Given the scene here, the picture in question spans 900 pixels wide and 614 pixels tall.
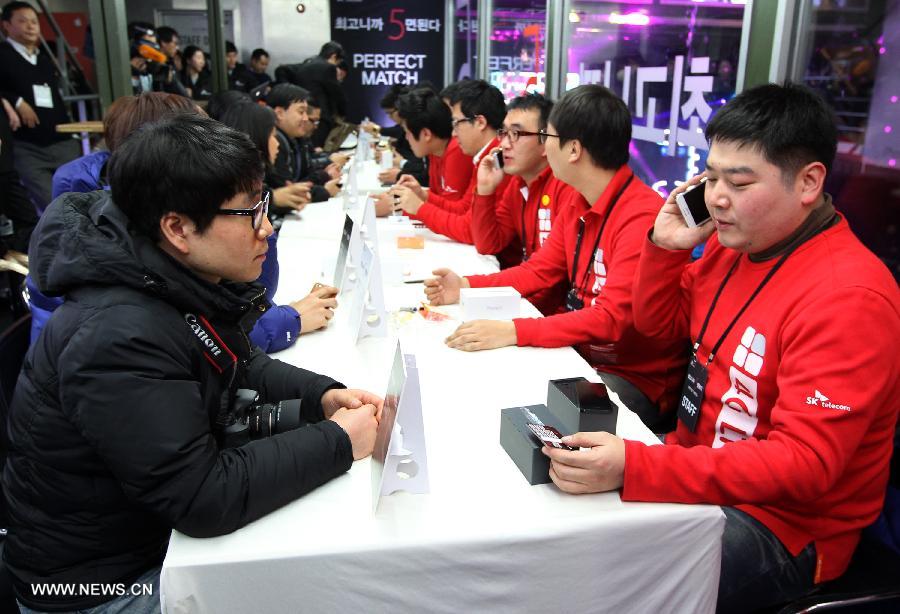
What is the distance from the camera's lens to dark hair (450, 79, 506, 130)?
348cm

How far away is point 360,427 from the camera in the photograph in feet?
4.00

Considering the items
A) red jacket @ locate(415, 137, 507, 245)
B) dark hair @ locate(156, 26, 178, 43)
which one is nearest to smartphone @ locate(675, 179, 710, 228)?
red jacket @ locate(415, 137, 507, 245)

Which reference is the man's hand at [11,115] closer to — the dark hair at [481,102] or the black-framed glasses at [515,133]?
the dark hair at [481,102]

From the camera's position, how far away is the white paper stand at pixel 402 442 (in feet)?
3.43

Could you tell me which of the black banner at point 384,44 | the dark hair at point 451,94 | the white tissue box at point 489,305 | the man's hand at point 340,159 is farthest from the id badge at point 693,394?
the black banner at point 384,44

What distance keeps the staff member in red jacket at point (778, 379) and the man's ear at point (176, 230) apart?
0.68 metres

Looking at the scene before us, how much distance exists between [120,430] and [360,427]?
41 centimetres

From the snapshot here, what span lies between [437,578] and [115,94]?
3953 mm

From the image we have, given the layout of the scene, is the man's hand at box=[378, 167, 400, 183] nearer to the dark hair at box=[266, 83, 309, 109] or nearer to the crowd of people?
the dark hair at box=[266, 83, 309, 109]

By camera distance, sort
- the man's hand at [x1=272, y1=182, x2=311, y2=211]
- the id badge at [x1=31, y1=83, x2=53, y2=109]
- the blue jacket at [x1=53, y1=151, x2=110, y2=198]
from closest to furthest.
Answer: the blue jacket at [x1=53, y1=151, x2=110, y2=198] < the man's hand at [x1=272, y1=182, x2=311, y2=211] < the id badge at [x1=31, y1=83, x2=53, y2=109]

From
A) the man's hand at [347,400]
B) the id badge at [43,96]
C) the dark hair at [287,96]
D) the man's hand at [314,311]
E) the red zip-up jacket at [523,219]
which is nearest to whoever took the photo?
the man's hand at [347,400]

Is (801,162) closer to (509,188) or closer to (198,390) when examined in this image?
(198,390)

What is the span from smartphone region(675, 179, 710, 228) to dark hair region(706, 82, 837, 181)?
23 centimetres

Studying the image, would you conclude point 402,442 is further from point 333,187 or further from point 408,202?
point 333,187
